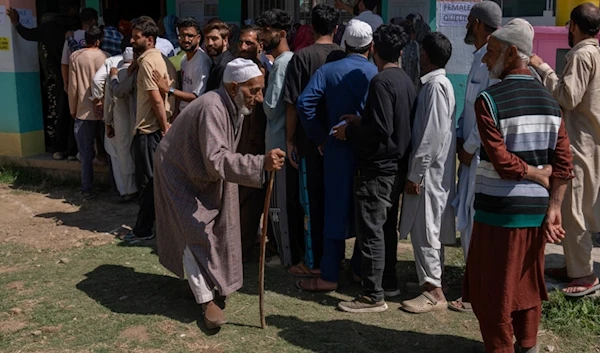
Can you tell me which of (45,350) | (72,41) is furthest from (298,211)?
(72,41)

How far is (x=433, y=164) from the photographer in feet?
15.0

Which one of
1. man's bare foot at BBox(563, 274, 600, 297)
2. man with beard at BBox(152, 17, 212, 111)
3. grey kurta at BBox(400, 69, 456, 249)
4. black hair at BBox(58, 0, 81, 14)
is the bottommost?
man's bare foot at BBox(563, 274, 600, 297)

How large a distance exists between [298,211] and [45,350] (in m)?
2.20

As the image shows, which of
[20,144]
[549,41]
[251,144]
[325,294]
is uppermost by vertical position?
[549,41]

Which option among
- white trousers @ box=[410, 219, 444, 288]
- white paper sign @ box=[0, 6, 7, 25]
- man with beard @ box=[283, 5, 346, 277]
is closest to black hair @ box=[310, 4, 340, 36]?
man with beard @ box=[283, 5, 346, 277]

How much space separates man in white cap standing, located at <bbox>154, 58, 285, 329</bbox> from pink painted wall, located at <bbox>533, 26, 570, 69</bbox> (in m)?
4.61

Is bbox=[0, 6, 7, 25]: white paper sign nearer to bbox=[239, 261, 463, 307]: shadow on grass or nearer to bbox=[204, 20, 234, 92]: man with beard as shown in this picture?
bbox=[204, 20, 234, 92]: man with beard

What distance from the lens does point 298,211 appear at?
18.0 feet

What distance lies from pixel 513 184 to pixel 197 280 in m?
2.04

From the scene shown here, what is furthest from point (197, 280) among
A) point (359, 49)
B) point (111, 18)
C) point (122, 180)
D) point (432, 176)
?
point (111, 18)

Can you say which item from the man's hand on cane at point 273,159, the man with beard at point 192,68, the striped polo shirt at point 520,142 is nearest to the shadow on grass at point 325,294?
the man's hand on cane at point 273,159

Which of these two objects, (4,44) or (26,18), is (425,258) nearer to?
(26,18)

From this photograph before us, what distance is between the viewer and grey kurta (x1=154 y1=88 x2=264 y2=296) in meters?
4.18

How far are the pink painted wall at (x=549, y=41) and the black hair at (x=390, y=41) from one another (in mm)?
3807
